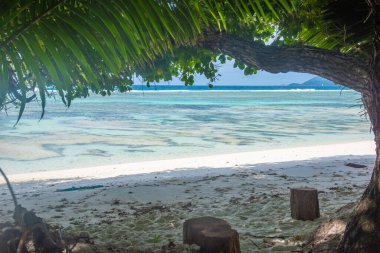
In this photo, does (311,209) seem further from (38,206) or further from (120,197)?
(38,206)

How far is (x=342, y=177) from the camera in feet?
28.2

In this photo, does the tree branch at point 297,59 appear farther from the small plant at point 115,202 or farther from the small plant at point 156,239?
the small plant at point 115,202

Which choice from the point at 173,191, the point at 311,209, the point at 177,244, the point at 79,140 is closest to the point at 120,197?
the point at 173,191

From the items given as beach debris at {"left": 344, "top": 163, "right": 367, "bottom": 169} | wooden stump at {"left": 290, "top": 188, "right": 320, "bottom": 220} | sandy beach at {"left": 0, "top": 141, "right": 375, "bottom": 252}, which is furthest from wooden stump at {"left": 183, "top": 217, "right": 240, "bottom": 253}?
beach debris at {"left": 344, "top": 163, "right": 367, "bottom": 169}

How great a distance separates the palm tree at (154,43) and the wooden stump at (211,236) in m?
1.10

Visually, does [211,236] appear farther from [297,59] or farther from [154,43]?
[154,43]

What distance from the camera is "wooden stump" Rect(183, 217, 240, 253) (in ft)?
11.6

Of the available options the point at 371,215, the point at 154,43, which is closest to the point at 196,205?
the point at 371,215

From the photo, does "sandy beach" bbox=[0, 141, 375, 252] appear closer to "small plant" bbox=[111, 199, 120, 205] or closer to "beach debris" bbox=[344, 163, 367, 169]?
"small plant" bbox=[111, 199, 120, 205]

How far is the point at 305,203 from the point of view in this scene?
5219mm

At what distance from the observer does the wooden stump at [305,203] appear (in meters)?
5.20

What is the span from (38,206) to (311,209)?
4599 millimetres

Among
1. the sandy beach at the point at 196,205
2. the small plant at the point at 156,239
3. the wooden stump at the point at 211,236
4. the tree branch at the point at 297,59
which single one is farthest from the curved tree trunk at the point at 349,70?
the small plant at the point at 156,239

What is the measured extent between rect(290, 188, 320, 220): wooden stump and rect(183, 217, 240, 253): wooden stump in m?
1.74
